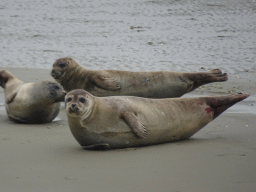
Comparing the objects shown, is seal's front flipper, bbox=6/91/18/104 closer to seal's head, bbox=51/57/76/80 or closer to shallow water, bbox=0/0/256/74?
seal's head, bbox=51/57/76/80

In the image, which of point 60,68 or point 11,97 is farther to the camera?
point 60,68

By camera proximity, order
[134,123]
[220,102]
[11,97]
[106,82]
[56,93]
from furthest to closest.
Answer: [106,82] → [11,97] → [56,93] → [220,102] → [134,123]

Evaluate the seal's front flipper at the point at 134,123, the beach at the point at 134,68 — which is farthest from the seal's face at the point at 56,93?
the seal's front flipper at the point at 134,123

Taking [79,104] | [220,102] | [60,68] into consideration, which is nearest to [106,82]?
[60,68]

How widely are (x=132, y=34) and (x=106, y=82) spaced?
9332mm

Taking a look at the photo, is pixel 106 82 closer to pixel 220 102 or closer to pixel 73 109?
pixel 220 102

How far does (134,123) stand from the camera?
13.7 feet

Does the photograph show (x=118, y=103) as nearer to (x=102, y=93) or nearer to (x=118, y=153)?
(x=118, y=153)

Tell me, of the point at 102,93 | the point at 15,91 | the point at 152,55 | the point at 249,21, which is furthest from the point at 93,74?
the point at 249,21

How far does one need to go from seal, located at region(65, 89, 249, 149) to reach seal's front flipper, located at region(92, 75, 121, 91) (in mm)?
2396

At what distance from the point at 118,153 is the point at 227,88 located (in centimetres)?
539

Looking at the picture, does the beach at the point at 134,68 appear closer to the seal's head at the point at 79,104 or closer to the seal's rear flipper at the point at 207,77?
the seal's head at the point at 79,104

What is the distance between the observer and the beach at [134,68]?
3.29 meters

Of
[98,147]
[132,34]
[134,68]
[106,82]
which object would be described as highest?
[98,147]
